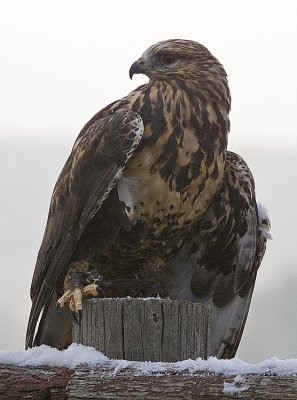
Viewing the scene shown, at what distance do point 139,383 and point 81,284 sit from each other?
1756 mm

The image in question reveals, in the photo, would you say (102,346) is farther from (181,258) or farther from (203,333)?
(181,258)

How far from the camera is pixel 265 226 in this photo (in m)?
6.22

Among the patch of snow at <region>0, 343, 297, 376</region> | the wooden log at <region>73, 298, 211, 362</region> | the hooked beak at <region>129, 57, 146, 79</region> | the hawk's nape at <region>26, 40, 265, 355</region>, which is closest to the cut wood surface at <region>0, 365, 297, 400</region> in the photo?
the patch of snow at <region>0, 343, 297, 376</region>

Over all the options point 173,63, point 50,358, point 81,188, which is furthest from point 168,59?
point 50,358

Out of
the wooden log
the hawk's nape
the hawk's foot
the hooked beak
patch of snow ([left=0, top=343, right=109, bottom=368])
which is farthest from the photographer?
the hooked beak

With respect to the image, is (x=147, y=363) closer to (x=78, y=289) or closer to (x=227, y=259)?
(x=78, y=289)

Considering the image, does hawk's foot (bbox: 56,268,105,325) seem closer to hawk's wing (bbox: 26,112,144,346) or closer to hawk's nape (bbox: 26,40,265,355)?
hawk's nape (bbox: 26,40,265,355)

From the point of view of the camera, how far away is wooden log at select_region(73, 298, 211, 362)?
3.96m

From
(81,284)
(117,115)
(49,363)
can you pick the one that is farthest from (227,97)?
(49,363)

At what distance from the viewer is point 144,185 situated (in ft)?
17.8

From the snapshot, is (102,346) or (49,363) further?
(102,346)

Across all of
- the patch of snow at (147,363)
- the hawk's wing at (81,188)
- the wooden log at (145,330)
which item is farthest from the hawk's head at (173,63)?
the patch of snow at (147,363)

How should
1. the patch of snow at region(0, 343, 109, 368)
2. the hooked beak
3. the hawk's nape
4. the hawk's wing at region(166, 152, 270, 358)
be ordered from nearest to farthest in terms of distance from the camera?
the patch of snow at region(0, 343, 109, 368), the hawk's nape, the hooked beak, the hawk's wing at region(166, 152, 270, 358)

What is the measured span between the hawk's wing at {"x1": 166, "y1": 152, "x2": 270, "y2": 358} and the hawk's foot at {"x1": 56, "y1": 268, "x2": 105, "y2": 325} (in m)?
0.81
